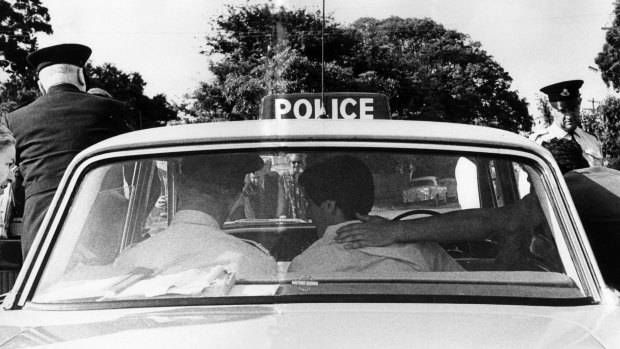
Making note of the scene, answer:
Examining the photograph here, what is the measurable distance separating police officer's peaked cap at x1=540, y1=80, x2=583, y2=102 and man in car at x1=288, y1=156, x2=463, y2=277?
4214 mm

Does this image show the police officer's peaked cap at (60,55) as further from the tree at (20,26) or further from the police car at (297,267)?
the tree at (20,26)

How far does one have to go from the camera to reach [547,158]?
95.7 inches

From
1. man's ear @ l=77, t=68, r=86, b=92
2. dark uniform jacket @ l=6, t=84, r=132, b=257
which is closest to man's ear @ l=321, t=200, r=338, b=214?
dark uniform jacket @ l=6, t=84, r=132, b=257

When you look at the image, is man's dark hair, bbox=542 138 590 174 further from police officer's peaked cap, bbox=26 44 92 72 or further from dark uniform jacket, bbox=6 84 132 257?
police officer's peaked cap, bbox=26 44 92 72

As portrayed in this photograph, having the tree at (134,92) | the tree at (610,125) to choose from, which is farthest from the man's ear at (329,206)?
the tree at (134,92)

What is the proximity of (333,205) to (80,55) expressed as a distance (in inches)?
80.0

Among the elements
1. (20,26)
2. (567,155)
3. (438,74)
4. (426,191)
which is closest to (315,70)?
(20,26)

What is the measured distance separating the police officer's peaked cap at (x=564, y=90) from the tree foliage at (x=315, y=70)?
2295 cm

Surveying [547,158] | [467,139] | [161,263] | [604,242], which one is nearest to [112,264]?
[161,263]

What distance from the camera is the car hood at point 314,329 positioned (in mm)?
1729

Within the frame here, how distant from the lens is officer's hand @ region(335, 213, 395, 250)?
100.0 inches

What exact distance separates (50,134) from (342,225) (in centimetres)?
186

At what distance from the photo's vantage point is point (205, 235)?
258 cm

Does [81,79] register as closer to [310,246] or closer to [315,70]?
[310,246]
